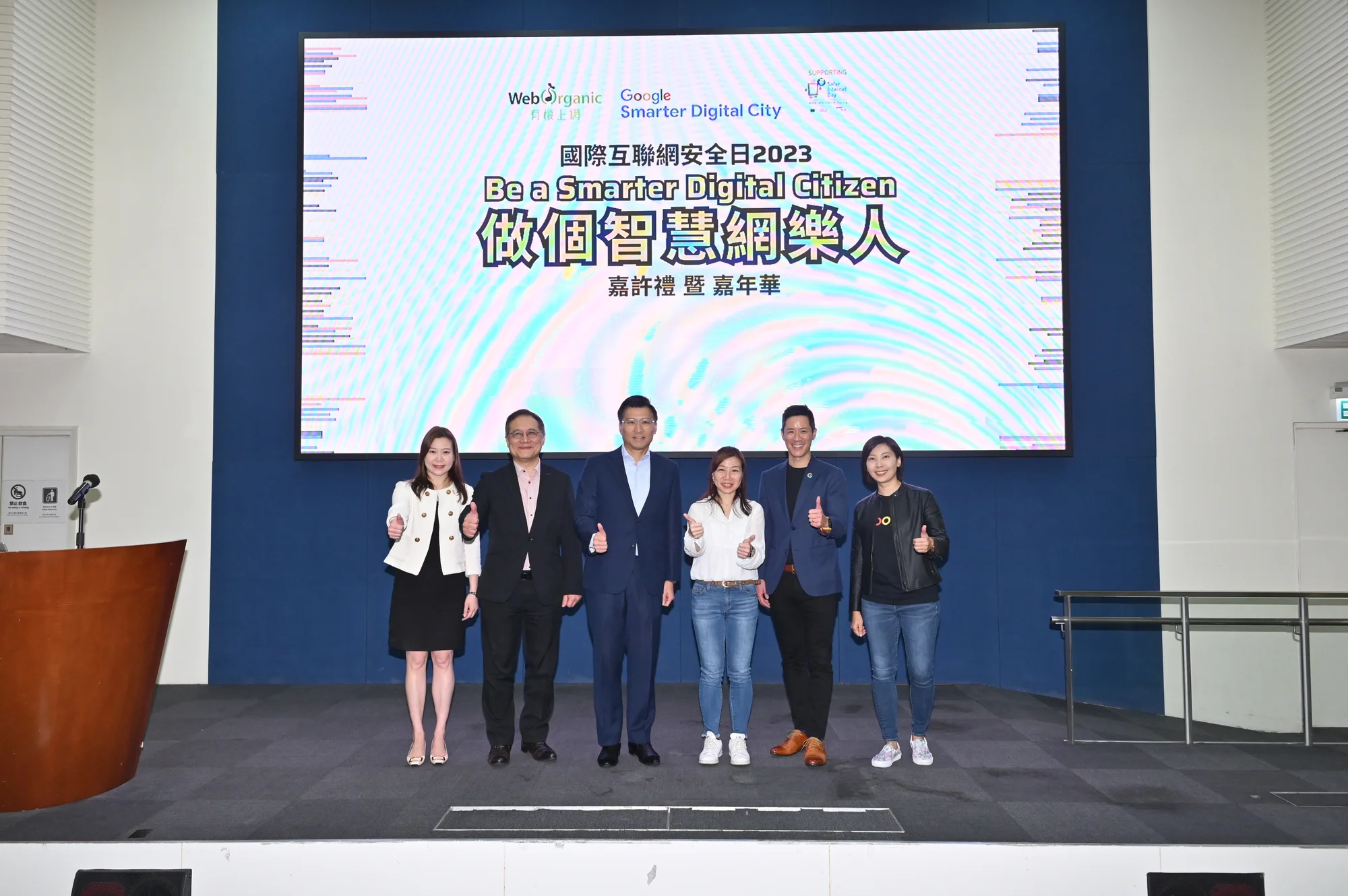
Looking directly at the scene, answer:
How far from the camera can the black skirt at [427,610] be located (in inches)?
144

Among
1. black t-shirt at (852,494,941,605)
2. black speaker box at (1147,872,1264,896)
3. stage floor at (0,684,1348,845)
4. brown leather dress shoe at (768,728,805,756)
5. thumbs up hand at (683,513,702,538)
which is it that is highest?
thumbs up hand at (683,513,702,538)

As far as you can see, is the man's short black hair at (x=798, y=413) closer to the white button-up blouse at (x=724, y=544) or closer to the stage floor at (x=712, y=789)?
the white button-up blouse at (x=724, y=544)

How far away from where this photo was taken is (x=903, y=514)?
12.1ft

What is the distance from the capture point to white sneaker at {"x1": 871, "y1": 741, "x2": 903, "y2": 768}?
3711 millimetres

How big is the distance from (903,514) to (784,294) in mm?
2161

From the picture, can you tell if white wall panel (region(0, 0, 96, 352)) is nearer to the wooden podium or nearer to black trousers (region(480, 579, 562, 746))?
the wooden podium

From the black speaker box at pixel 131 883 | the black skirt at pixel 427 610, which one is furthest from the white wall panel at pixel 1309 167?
the black speaker box at pixel 131 883

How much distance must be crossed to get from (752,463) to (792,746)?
2.16 meters

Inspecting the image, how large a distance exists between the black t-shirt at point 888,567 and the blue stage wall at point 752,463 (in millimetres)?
1768

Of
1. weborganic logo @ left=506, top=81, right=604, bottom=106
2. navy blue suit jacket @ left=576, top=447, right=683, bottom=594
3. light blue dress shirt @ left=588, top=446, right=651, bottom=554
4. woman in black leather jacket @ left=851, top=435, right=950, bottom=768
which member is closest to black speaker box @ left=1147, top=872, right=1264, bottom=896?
woman in black leather jacket @ left=851, top=435, right=950, bottom=768

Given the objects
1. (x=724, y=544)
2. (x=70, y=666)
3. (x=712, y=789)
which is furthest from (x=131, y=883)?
(x=724, y=544)

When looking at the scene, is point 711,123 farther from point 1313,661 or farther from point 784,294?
point 1313,661

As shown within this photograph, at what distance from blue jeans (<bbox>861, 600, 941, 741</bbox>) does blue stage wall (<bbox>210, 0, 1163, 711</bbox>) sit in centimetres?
163

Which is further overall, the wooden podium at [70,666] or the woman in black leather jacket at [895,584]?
the woman in black leather jacket at [895,584]
